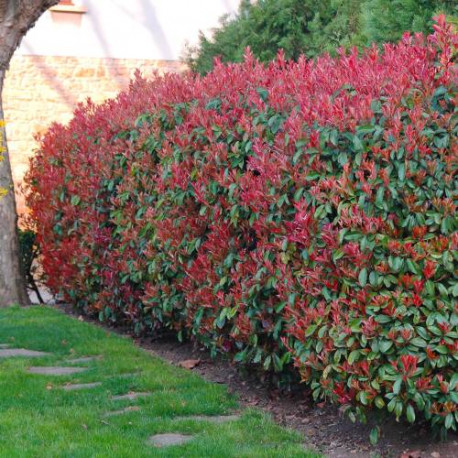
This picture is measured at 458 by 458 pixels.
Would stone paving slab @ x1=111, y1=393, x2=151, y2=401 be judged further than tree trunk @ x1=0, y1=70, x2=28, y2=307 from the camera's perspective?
No

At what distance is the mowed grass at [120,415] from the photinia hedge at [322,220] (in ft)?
1.24

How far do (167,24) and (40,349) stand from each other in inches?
346

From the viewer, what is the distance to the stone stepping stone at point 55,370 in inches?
263

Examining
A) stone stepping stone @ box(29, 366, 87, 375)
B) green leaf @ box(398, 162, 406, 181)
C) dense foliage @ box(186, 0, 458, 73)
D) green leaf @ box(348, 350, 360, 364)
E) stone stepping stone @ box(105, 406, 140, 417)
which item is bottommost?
stone stepping stone @ box(105, 406, 140, 417)

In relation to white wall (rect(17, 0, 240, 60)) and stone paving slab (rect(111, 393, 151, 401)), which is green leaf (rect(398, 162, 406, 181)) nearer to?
stone paving slab (rect(111, 393, 151, 401))

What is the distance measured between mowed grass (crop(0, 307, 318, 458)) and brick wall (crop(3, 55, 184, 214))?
7215 mm

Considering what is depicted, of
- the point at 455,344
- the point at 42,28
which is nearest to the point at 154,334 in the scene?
the point at 455,344

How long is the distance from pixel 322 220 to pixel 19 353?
373 cm

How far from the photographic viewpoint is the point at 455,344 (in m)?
4.25

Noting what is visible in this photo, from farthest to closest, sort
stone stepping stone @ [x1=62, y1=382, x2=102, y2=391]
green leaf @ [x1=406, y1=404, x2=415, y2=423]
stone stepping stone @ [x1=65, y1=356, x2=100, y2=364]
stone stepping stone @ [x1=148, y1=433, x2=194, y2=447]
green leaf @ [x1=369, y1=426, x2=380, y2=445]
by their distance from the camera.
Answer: stone stepping stone @ [x1=65, y1=356, x2=100, y2=364] → stone stepping stone @ [x1=62, y1=382, x2=102, y2=391] → stone stepping stone @ [x1=148, y1=433, x2=194, y2=447] → green leaf @ [x1=369, y1=426, x2=380, y2=445] → green leaf @ [x1=406, y1=404, x2=415, y2=423]

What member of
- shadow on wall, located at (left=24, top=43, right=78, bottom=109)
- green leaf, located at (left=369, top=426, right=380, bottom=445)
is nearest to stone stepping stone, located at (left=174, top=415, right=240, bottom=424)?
green leaf, located at (left=369, top=426, right=380, bottom=445)

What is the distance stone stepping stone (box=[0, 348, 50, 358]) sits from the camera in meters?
7.31

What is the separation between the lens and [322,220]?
187 inches

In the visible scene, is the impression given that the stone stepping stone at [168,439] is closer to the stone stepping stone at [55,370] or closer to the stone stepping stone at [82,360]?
the stone stepping stone at [55,370]
